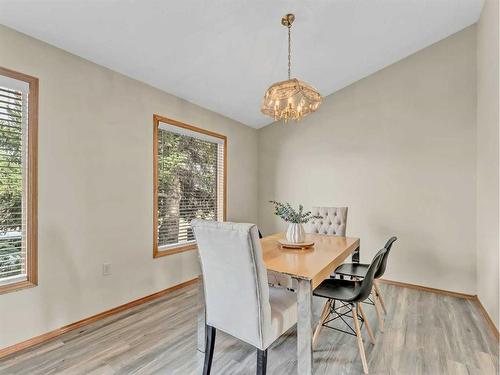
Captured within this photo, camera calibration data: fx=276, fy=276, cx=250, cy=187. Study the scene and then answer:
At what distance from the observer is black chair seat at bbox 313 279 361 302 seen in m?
1.95

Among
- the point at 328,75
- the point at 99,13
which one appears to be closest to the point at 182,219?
the point at 99,13

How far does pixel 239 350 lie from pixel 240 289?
0.91 meters

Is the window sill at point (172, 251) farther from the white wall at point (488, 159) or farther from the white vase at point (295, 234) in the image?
the white wall at point (488, 159)

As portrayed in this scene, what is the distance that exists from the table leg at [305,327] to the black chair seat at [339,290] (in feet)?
1.55

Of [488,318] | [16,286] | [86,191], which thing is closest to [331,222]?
[488,318]

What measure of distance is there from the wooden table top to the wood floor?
73 cm

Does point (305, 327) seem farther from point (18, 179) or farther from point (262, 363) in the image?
point (18, 179)

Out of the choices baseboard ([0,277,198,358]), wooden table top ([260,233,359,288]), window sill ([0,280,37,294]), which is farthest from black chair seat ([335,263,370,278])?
window sill ([0,280,37,294])

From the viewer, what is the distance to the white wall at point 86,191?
2.21 m

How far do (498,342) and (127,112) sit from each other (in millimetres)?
3959

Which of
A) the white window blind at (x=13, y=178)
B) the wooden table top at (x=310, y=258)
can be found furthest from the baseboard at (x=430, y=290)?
the white window blind at (x=13, y=178)

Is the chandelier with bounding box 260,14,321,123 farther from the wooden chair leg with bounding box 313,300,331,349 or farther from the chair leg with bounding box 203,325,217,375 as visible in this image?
the chair leg with bounding box 203,325,217,375

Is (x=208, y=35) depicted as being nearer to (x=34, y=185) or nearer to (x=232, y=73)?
(x=232, y=73)

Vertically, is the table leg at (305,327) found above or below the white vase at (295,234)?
below
